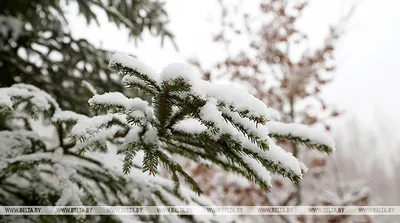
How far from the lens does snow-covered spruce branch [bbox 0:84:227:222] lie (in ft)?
4.81

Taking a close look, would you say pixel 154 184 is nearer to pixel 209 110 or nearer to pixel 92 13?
pixel 209 110

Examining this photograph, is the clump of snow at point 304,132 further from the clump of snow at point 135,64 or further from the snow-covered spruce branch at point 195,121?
the clump of snow at point 135,64

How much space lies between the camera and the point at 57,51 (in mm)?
3016

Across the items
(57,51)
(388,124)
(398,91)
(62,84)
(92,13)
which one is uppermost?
(398,91)

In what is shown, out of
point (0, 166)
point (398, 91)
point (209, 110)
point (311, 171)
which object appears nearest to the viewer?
point (209, 110)

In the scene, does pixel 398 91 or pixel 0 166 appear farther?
pixel 398 91

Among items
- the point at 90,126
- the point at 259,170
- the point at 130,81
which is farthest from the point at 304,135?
the point at 90,126

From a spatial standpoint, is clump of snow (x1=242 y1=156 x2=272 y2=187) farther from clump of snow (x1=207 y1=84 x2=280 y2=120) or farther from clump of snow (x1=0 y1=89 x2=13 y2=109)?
clump of snow (x1=0 y1=89 x2=13 y2=109)

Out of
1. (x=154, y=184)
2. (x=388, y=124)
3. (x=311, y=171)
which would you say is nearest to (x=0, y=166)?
(x=154, y=184)

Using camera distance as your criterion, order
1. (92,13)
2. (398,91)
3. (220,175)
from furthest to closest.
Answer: (398,91)
(220,175)
(92,13)

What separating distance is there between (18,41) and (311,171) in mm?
5670

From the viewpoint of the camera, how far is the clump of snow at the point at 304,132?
1.16 metres

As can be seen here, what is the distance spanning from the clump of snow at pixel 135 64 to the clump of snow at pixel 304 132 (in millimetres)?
542

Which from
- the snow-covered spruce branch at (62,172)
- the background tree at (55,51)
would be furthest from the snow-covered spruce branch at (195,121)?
the background tree at (55,51)
